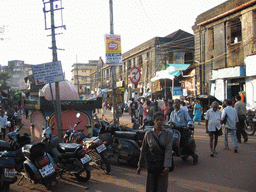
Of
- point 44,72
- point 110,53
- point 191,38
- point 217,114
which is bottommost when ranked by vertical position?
point 217,114

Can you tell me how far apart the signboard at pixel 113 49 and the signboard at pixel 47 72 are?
425cm

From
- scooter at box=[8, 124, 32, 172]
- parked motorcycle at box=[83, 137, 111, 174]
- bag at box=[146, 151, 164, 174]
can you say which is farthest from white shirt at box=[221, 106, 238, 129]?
scooter at box=[8, 124, 32, 172]

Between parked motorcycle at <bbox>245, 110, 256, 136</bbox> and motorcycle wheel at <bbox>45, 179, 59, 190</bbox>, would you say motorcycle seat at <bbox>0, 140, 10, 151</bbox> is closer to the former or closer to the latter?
motorcycle wheel at <bbox>45, 179, 59, 190</bbox>

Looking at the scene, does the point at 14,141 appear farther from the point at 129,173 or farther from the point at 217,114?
the point at 217,114

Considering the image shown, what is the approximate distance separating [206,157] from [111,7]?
27.8ft

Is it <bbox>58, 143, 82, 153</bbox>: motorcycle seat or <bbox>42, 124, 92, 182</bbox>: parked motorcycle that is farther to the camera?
<bbox>58, 143, 82, 153</bbox>: motorcycle seat

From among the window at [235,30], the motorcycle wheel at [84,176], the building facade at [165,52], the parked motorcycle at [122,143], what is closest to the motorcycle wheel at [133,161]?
the parked motorcycle at [122,143]

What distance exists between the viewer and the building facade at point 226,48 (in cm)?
1778

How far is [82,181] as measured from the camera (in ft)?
18.4

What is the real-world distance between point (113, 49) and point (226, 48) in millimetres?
12570

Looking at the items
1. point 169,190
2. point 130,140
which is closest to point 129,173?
point 130,140

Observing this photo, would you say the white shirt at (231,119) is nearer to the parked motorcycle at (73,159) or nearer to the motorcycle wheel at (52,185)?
the parked motorcycle at (73,159)

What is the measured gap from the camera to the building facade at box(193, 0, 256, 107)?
17781mm

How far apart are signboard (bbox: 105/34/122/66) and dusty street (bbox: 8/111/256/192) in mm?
5341
